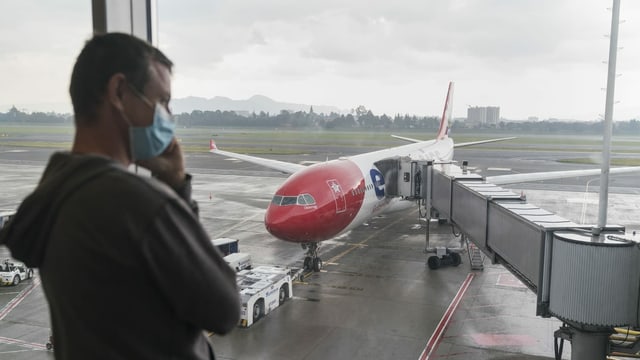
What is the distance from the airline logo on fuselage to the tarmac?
2.59 m

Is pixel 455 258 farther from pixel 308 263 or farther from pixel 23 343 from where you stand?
pixel 23 343

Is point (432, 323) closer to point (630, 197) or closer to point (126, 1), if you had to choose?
point (126, 1)

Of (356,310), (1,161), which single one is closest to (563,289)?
(356,310)

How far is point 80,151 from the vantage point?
1767mm

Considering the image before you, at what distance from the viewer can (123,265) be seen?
1480 mm

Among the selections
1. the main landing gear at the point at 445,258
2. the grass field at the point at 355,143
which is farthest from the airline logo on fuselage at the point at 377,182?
the grass field at the point at 355,143

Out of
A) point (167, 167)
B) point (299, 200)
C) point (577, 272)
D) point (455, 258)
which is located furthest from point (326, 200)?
point (167, 167)

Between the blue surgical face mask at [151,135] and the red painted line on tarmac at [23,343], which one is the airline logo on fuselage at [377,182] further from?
the blue surgical face mask at [151,135]

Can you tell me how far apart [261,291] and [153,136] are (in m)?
12.8

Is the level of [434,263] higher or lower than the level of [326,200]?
lower

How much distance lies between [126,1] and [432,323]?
38.9 feet

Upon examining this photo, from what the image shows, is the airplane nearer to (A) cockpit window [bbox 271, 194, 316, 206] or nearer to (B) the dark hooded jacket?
(A) cockpit window [bbox 271, 194, 316, 206]

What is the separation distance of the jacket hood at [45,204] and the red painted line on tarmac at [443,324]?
11.1 metres

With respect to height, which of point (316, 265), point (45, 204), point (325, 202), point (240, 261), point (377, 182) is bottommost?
point (316, 265)
